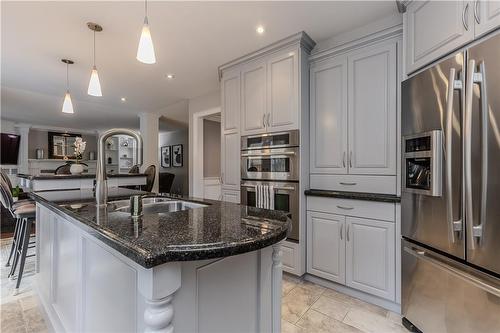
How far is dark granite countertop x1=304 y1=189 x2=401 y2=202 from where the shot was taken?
1.96m

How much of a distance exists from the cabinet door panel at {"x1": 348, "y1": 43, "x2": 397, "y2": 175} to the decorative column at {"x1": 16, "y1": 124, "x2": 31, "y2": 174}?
28.3 feet

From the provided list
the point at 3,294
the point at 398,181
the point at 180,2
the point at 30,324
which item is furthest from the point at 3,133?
the point at 398,181

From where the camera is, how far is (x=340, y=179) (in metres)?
2.38

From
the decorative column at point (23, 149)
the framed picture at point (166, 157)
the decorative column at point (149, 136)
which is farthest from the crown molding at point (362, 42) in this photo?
the decorative column at point (23, 149)

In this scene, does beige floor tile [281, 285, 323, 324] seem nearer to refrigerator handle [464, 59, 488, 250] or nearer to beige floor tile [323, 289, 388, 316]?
beige floor tile [323, 289, 388, 316]

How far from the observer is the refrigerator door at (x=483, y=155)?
1.20 metres

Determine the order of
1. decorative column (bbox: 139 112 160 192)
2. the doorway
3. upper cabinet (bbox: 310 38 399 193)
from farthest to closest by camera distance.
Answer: decorative column (bbox: 139 112 160 192) → the doorway → upper cabinet (bbox: 310 38 399 193)

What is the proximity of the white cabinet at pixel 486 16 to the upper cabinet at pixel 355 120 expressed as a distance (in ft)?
2.34

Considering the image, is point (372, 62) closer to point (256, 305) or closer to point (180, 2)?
point (180, 2)

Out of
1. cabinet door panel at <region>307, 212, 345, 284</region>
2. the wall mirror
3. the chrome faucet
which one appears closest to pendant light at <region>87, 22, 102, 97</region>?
the chrome faucet

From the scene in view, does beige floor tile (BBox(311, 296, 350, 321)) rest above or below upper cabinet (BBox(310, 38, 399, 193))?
below

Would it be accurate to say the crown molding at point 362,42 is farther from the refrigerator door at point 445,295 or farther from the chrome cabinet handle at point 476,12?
the refrigerator door at point 445,295

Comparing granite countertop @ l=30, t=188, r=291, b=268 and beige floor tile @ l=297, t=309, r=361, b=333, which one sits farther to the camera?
beige floor tile @ l=297, t=309, r=361, b=333

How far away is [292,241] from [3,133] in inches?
319
